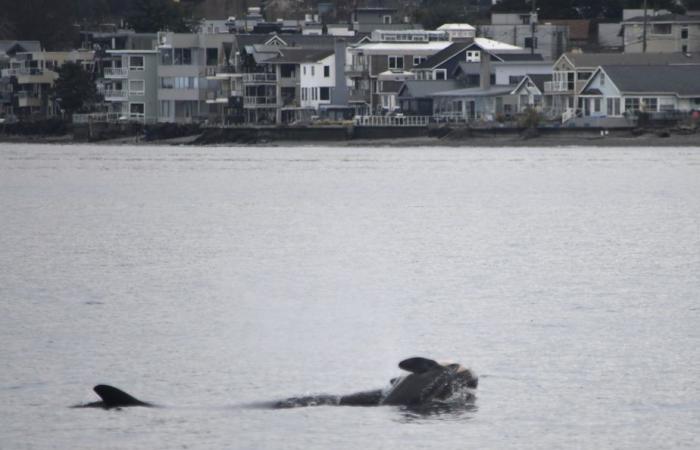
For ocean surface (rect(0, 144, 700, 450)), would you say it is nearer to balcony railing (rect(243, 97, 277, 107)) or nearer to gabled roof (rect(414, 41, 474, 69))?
gabled roof (rect(414, 41, 474, 69))

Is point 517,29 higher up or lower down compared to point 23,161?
higher up

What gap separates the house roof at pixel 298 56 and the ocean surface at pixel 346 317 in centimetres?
5418

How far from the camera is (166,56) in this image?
137 metres

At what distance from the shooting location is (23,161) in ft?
374

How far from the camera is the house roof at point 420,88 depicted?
118 m

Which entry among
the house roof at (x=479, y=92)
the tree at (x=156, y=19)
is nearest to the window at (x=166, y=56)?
the tree at (x=156, y=19)

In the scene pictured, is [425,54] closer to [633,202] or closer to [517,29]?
[517,29]

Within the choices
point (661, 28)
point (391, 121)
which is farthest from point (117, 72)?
point (661, 28)

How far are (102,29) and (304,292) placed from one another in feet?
533

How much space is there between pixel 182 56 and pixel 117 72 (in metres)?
7.62

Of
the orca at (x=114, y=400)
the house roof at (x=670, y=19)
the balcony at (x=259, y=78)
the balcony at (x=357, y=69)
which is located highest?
the house roof at (x=670, y=19)

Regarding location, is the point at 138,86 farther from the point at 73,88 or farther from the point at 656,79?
the point at 656,79

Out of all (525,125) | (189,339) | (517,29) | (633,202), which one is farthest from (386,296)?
(517,29)

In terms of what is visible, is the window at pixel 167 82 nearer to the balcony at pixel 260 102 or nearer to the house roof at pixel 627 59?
the balcony at pixel 260 102
